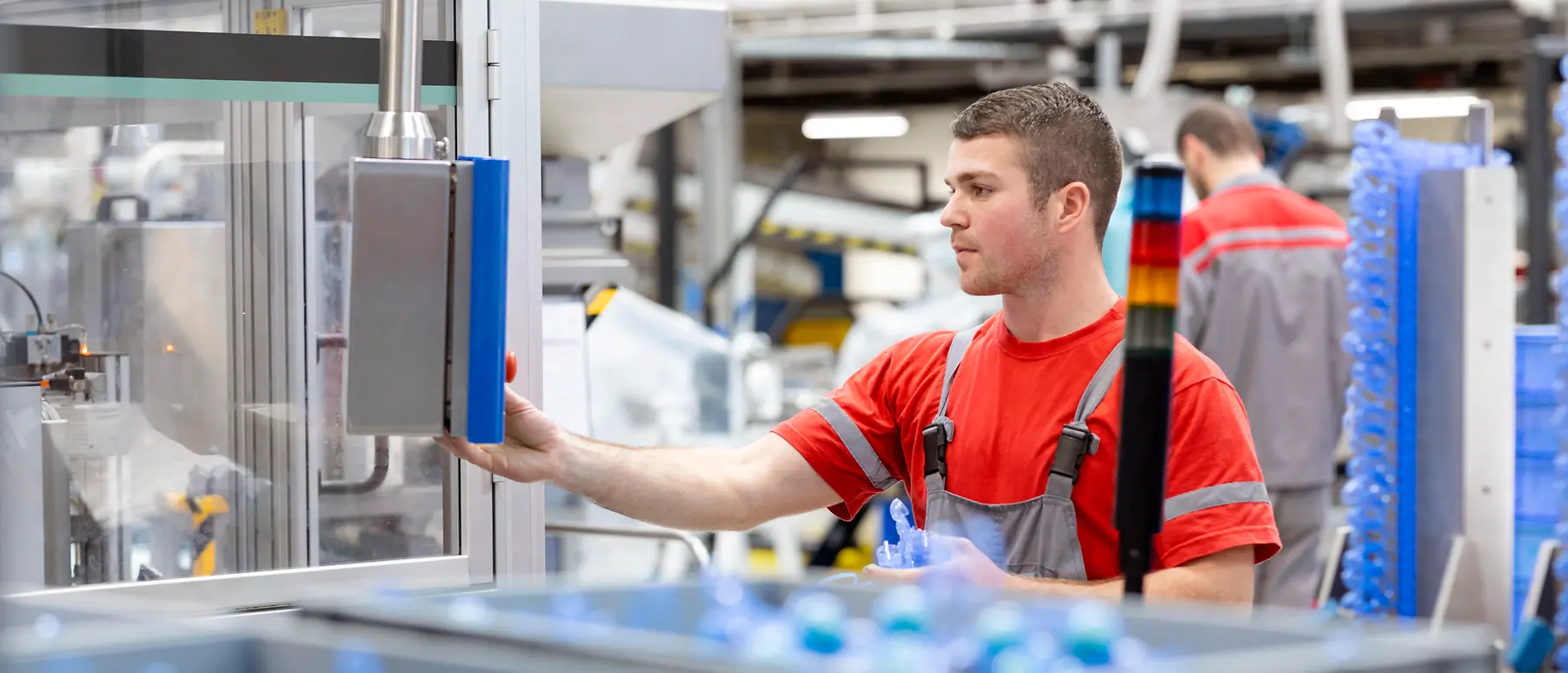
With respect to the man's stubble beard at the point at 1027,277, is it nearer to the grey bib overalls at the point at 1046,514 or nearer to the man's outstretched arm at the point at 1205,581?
the grey bib overalls at the point at 1046,514

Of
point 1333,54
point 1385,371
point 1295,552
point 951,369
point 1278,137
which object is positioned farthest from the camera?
point 1278,137

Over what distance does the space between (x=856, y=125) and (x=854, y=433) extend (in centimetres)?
1226

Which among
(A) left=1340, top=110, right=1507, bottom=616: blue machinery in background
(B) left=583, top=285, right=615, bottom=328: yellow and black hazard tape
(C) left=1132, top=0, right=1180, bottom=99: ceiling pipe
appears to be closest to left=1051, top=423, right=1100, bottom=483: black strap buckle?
(B) left=583, top=285, right=615, bottom=328: yellow and black hazard tape

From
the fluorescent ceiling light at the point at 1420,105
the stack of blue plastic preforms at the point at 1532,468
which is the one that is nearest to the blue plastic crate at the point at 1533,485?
the stack of blue plastic preforms at the point at 1532,468

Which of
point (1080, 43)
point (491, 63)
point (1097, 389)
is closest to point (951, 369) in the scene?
point (1097, 389)

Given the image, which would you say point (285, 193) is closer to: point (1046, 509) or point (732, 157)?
point (1046, 509)

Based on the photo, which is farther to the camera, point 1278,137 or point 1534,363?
point 1278,137

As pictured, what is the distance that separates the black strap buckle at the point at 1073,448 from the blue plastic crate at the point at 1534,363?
221cm

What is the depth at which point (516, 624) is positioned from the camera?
2.78ft

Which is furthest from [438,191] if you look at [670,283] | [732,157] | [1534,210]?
[670,283]

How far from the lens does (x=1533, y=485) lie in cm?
350

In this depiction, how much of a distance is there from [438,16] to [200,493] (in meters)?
0.60

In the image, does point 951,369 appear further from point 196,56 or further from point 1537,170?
point 1537,170

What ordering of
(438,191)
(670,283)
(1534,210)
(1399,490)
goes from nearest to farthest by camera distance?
1. (438,191)
2. (1399,490)
3. (1534,210)
4. (670,283)
